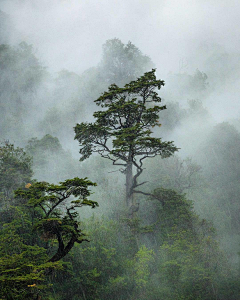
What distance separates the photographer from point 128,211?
16156 mm

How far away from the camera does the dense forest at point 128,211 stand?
8477 mm

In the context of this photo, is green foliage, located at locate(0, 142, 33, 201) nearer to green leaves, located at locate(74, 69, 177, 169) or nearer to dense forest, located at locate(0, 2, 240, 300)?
dense forest, located at locate(0, 2, 240, 300)

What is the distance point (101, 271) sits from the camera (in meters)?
11.9

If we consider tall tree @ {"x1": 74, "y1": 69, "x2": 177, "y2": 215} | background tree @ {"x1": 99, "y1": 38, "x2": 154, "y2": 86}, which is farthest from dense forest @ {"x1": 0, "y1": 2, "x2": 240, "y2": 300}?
background tree @ {"x1": 99, "y1": 38, "x2": 154, "y2": 86}

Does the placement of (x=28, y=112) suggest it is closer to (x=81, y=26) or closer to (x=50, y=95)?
(x=50, y=95)

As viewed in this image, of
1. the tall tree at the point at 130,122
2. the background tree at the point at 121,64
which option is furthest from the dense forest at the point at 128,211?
the background tree at the point at 121,64

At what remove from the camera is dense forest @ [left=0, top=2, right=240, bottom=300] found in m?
8.48

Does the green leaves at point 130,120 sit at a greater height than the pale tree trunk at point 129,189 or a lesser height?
greater

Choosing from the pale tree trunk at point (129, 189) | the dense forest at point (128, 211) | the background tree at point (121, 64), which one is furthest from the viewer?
the background tree at point (121, 64)

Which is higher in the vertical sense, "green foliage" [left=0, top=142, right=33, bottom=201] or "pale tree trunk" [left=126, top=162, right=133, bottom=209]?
"green foliage" [left=0, top=142, right=33, bottom=201]

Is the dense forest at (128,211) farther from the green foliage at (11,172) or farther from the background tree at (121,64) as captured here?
the background tree at (121,64)

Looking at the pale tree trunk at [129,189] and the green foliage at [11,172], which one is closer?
the pale tree trunk at [129,189]

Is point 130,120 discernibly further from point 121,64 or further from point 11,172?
point 121,64

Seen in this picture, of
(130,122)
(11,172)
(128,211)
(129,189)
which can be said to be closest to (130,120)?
(130,122)
